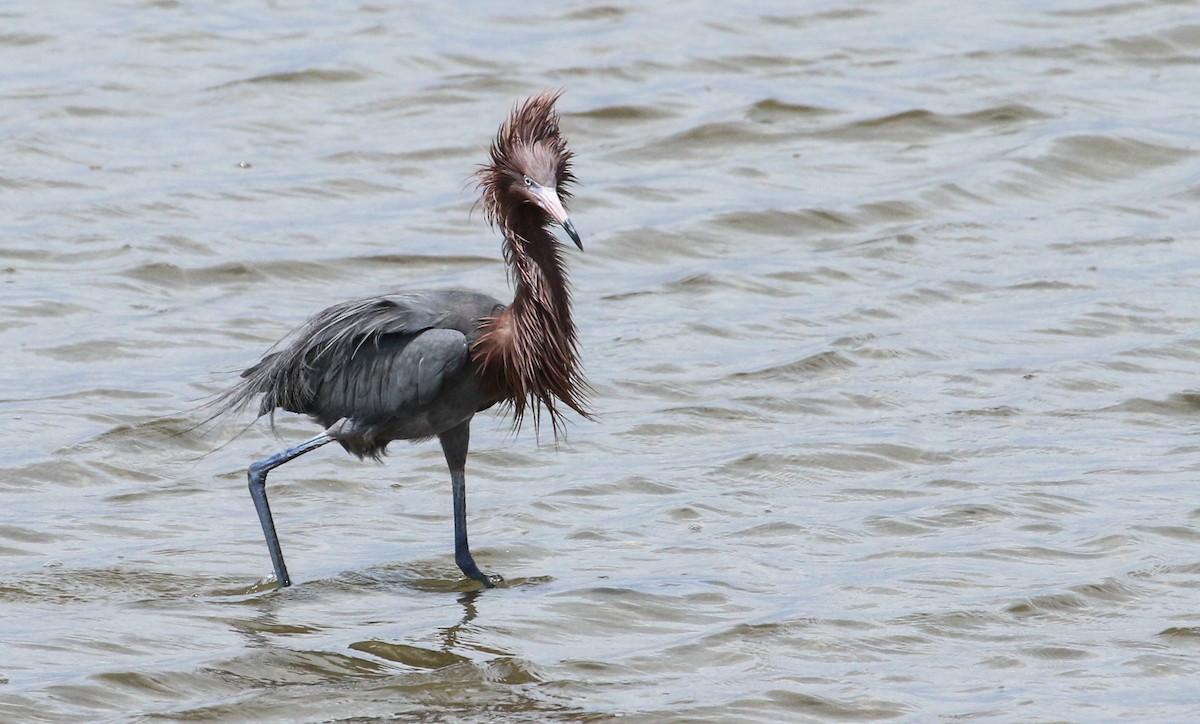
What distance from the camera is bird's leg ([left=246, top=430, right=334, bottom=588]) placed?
26.5ft

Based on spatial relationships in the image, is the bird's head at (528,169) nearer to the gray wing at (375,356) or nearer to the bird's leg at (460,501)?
the gray wing at (375,356)

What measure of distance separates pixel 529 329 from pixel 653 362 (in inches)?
141

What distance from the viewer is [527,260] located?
8234 millimetres

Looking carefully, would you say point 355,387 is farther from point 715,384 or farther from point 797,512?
point 715,384

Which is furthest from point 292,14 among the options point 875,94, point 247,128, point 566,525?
point 566,525

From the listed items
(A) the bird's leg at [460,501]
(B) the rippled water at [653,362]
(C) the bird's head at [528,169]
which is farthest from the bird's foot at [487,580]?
(C) the bird's head at [528,169]

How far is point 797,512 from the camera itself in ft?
29.9

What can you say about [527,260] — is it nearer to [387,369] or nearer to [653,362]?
[387,369]

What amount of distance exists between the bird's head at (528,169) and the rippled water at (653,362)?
1701mm

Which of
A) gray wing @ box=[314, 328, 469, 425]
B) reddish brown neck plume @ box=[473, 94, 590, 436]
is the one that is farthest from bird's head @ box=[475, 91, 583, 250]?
gray wing @ box=[314, 328, 469, 425]

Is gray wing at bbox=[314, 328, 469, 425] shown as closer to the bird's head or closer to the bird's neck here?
the bird's neck

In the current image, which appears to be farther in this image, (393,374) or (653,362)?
(653,362)

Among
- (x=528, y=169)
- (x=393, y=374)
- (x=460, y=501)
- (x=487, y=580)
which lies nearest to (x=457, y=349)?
(x=393, y=374)

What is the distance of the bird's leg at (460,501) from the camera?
326 inches
